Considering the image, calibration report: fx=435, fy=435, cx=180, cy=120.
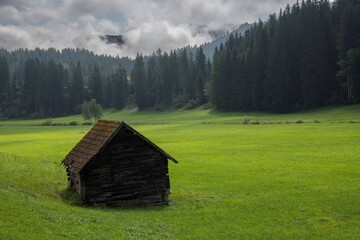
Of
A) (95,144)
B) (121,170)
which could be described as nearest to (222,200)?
(121,170)

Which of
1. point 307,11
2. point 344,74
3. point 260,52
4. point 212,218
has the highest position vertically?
point 307,11

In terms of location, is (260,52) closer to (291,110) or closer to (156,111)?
(291,110)

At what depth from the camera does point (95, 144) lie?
30.8 m

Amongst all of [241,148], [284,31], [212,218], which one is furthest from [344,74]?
[212,218]

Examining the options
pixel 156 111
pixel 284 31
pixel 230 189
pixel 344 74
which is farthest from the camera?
pixel 156 111

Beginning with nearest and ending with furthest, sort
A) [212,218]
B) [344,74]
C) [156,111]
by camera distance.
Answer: [212,218] < [344,74] < [156,111]

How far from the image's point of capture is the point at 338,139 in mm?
57938

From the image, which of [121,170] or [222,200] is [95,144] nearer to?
[121,170]

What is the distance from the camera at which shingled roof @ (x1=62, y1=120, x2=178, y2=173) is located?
2945cm

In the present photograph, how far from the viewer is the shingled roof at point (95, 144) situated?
29.5 m

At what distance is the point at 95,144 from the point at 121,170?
2809 millimetres

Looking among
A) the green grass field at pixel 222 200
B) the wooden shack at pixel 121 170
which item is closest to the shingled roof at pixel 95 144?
the wooden shack at pixel 121 170

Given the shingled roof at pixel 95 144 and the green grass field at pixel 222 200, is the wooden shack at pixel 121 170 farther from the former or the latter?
the green grass field at pixel 222 200

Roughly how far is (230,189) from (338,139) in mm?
30123
